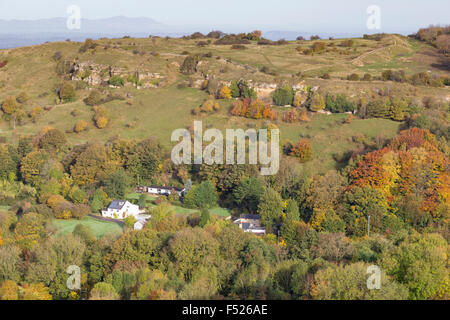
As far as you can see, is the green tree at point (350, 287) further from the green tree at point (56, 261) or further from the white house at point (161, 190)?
the white house at point (161, 190)

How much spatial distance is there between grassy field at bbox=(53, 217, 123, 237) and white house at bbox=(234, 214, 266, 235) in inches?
401

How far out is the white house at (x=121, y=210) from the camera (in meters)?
42.2

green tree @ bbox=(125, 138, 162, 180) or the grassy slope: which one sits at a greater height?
the grassy slope

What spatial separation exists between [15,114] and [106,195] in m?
27.9

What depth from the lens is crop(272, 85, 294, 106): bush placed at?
6181 centimetres

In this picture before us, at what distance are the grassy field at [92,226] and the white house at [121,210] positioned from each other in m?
1.31

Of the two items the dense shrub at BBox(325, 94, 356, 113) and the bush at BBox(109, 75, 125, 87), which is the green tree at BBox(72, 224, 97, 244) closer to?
the dense shrub at BBox(325, 94, 356, 113)

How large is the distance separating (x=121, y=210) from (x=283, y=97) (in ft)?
95.9

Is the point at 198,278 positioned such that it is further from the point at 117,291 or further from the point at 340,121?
the point at 340,121

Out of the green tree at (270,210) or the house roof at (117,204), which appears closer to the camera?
the green tree at (270,210)

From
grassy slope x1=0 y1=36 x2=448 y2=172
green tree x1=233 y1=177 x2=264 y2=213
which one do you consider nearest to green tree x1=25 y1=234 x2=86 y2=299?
green tree x1=233 y1=177 x2=264 y2=213

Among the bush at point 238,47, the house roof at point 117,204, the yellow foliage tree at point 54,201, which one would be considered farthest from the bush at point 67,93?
the house roof at point 117,204

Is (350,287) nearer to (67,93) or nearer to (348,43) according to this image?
(67,93)

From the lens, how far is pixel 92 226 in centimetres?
3984
